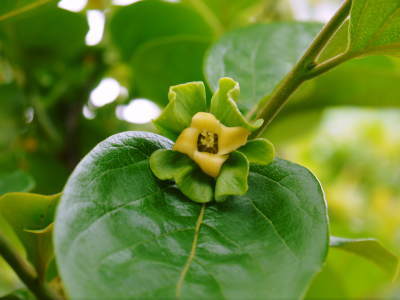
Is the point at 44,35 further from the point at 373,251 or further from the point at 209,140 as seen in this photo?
the point at 373,251

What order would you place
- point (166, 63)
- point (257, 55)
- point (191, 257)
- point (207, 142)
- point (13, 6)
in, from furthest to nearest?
point (166, 63) → point (257, 55) → point (13, 6) → point (207, 142) → point (191, 257)

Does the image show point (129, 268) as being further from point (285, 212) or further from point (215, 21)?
point (215, 21)

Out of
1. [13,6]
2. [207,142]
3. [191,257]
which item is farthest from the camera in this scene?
[13,6]

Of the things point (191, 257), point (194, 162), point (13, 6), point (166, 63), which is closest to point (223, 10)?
point (166, 63)

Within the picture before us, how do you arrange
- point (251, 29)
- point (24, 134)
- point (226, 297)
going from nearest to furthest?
point (226, 297), point (251, 29), point (24, 134)

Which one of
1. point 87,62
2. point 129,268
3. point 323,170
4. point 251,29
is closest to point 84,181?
point 129,268

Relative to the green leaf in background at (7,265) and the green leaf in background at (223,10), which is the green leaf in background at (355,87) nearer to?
the green leaf in background at (223,10)
